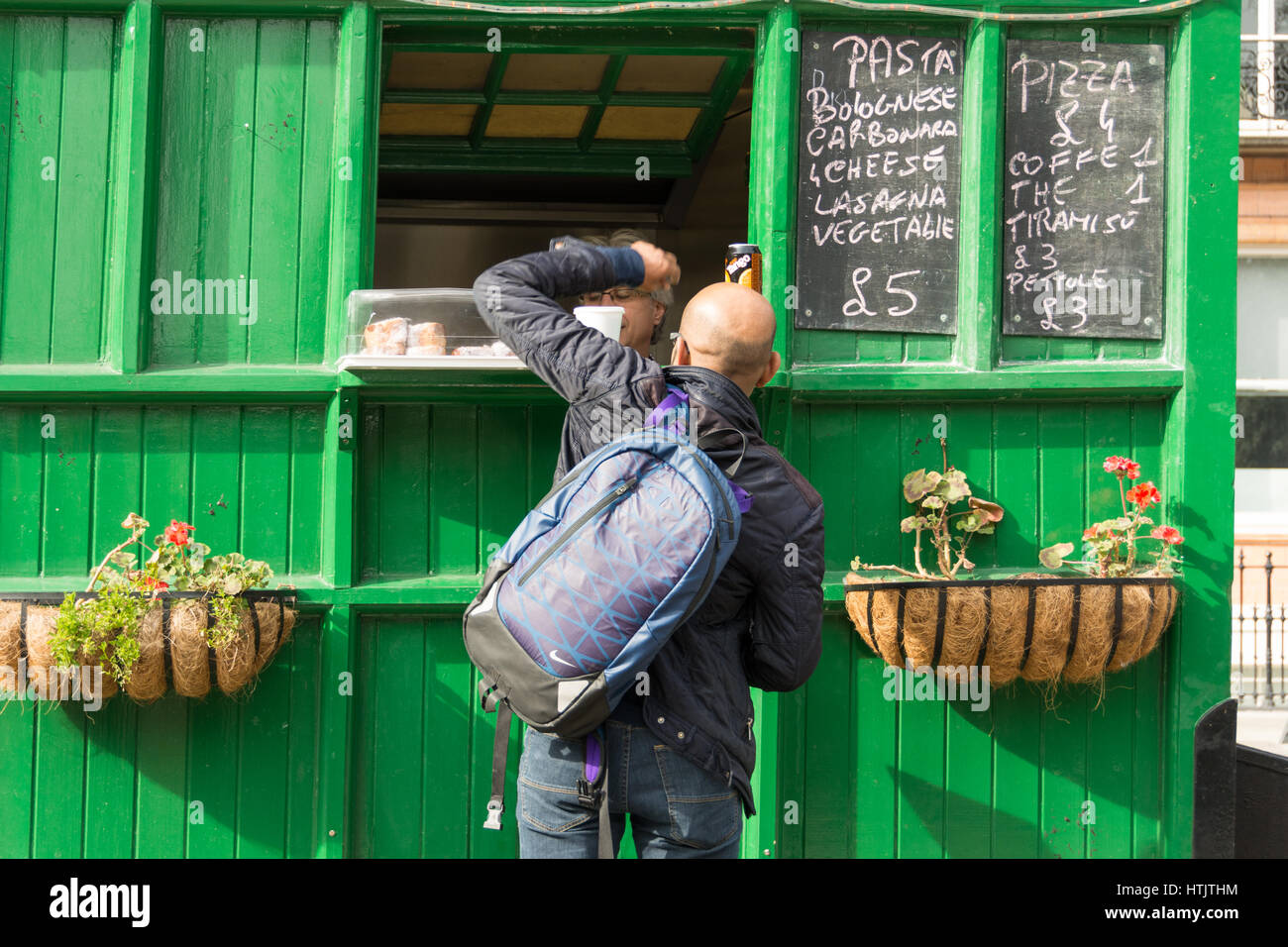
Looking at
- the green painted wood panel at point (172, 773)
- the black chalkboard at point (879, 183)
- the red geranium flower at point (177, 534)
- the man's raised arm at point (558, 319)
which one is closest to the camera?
the man's raised arm at point (558, 319)

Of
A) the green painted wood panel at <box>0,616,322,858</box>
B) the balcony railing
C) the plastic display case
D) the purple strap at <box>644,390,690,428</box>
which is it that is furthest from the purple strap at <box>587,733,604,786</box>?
the balcony railing

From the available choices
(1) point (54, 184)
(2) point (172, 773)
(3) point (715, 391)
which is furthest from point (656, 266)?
(2) point (172, 773)

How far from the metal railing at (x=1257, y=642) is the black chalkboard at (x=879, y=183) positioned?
24.9 ft

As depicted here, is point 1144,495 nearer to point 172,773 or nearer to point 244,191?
point 244,191

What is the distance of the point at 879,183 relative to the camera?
4148 mm

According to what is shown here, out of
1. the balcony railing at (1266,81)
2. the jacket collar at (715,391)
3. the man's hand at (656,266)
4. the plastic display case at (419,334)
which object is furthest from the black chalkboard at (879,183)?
the balcony railing at (1266,81)

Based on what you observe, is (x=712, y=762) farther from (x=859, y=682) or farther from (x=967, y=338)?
(x=967, y=338)

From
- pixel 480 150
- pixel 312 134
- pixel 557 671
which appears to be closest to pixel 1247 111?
pixel 480 150

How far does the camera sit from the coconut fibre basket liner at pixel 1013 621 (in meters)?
3.77

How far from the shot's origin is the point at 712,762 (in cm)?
284

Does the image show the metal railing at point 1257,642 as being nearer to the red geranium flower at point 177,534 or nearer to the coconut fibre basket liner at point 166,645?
the coconut fibre basket liner at point 166,645

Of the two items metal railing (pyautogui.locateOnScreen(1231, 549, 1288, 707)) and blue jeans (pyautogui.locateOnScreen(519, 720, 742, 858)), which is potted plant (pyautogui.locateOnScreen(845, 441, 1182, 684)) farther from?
metal railing (pyautogui.locateOnScreen(1231, 549, 1288, 707))

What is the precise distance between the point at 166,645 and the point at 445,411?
113cm

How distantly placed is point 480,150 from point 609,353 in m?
3.70
